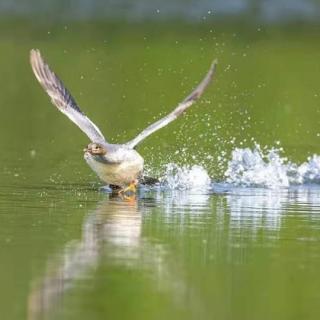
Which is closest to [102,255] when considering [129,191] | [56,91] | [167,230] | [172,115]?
[167,230]

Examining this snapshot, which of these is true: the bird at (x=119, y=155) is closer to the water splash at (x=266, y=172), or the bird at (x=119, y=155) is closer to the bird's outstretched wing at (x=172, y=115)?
the bird's outstretched wing at (x=172, y=115)

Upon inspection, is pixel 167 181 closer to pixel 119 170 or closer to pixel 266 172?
pixel 266 172

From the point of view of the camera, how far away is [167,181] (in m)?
17.5

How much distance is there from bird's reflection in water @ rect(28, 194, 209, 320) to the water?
0.02 meters

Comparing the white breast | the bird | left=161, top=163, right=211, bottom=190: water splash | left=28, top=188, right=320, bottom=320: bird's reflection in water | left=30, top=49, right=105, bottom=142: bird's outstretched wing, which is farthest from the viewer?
left=30, top=49, right=105, bottom=142: bird's outstretched wing

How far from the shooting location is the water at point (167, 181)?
10.9 metres

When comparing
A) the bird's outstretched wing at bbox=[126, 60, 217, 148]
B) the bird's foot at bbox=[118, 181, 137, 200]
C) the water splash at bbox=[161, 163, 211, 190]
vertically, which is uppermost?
the bird's outstretched wing at bbox=[126, 60, 217, 148]

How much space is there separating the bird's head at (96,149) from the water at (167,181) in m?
0.51

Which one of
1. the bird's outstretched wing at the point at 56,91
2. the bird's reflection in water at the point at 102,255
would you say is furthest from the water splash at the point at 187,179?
the bird's reflection in water at the point at 102,255

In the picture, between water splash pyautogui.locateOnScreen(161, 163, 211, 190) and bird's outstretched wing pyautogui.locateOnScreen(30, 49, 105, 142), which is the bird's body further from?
bird's outstretched wing pyautogui.locateOnScreen(30, 49, 105, 142)

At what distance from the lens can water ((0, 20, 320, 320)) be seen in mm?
10906

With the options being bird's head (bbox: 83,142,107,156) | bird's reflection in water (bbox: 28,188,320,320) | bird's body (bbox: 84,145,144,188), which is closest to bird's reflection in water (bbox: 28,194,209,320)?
bird's reflection in water (bbox: 28,188,320,320)

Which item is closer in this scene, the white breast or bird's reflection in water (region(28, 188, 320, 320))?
bird's reflection in water (region(28, 188, 320, 320))

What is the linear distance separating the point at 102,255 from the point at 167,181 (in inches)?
208
